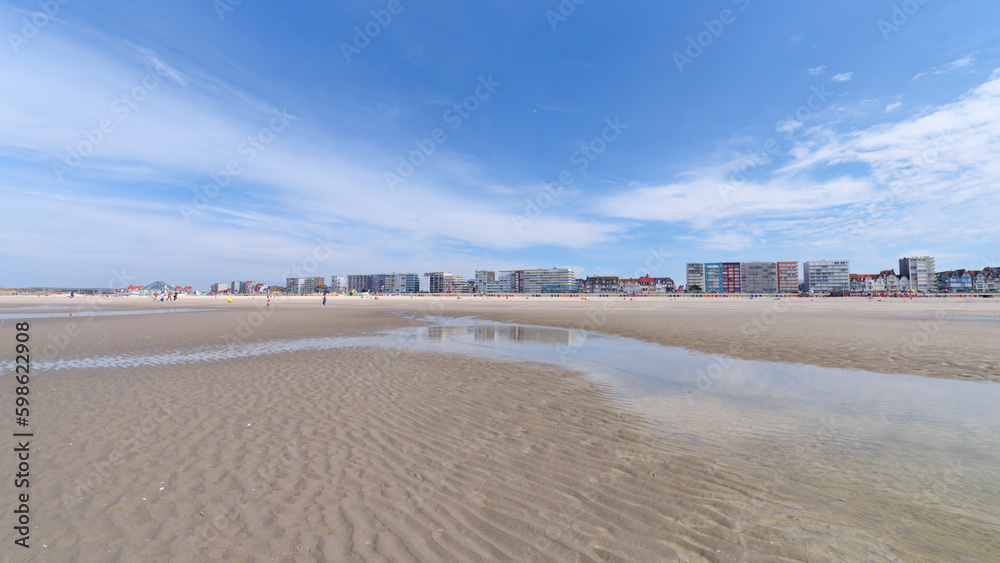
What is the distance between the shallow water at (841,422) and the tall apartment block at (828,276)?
208m

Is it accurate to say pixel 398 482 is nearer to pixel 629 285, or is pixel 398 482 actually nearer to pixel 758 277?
pixel 629 285

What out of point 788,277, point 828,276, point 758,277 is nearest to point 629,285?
point 758,277

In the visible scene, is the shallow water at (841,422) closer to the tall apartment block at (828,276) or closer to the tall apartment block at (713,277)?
the tall apartment block at (713,277)

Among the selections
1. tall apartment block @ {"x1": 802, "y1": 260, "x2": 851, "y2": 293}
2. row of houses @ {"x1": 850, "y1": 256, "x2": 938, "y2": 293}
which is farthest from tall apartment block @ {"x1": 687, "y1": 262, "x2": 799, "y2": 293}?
row of houses @ {"x1": 850, "y1": 256, "x2": 938, "y2": 293}

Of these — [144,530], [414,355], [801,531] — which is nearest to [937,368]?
[801,531]

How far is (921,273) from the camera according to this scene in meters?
161

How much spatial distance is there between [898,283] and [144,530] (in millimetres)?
222922

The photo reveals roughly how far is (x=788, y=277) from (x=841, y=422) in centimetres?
20884

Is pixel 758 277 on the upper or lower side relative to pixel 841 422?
upper

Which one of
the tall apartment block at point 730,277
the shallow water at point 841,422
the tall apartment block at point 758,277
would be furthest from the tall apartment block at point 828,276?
the shallow water at point 841,422

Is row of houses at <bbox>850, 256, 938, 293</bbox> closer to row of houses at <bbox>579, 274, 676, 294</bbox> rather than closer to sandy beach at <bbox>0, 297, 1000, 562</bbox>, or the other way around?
row of houses at <bbox>579, 274, 676, 294</bbox>

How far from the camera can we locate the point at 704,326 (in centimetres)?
2417

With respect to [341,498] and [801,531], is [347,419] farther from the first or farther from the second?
[801,531]

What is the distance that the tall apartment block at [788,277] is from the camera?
573 ft
